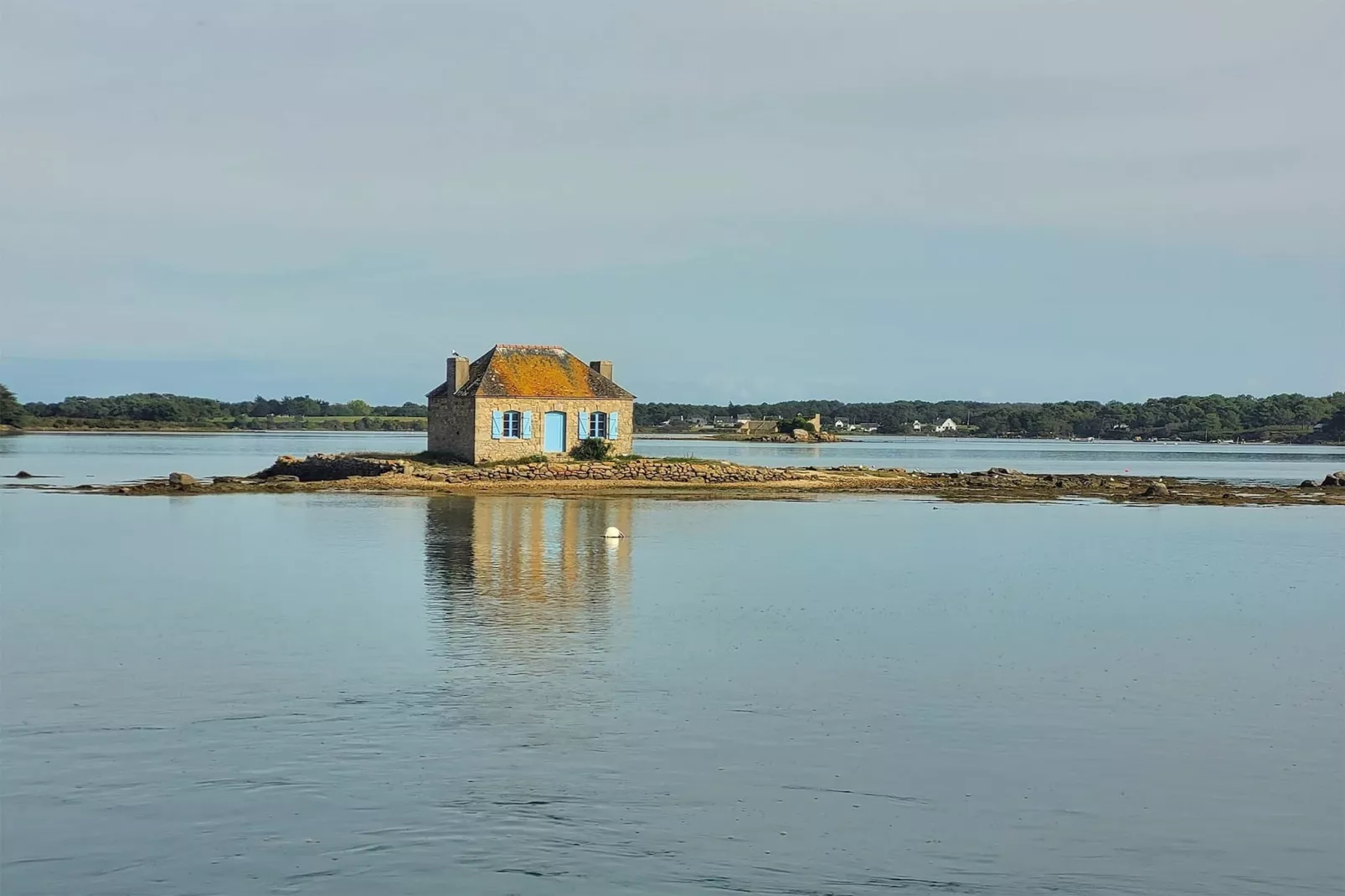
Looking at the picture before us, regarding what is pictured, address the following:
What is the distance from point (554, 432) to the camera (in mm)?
49094

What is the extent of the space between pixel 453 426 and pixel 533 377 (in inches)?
144

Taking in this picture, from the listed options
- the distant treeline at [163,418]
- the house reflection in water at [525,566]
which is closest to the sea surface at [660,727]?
the house reflection in water at [525,566]

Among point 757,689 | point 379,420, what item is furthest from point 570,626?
point 379,420

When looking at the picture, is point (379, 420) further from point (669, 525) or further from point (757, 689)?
point (757, 689)

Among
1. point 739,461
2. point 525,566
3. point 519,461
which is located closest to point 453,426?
point 519,461

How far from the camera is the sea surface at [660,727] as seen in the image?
9.41m

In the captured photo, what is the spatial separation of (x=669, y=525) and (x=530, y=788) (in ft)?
82.0

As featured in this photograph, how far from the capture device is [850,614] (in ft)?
67.1

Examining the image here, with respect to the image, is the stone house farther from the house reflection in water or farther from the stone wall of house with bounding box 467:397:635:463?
the house reflection in water

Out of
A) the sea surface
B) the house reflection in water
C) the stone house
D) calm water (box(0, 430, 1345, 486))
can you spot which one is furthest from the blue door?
Result: the sea surface

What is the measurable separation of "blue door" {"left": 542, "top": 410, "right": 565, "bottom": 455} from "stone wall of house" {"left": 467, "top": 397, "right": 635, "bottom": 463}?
83 millimetres

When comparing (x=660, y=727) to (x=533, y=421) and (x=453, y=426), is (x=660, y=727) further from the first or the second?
(x=453, y=426)

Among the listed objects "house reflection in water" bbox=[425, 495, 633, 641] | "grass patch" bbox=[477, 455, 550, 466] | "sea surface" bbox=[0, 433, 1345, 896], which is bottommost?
"sea surface" bbox=[0, 433, 1345, 896]

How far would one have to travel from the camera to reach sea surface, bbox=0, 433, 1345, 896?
941 cm
